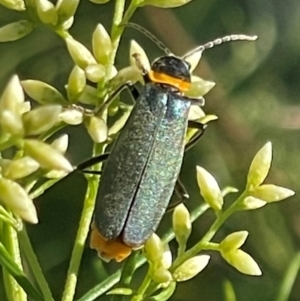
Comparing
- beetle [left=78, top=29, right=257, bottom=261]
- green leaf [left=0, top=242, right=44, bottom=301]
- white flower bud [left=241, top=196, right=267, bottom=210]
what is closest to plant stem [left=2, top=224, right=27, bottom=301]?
green leaf [left=0, top=242, right=44, bottom=301]

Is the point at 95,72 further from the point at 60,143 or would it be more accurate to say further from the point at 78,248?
the point at 78,248

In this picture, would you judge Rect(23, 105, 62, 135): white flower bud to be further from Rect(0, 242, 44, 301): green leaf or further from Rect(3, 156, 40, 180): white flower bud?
Rect(0, 242, 44, 301): green leaf

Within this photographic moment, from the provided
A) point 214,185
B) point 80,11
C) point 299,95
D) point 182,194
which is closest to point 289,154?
point 299,95

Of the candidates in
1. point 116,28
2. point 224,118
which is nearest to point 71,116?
point 116,28

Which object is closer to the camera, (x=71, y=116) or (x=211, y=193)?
(x=71, y=116)

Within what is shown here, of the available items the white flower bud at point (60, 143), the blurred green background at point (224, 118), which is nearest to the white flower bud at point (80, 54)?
the white flower bud at point (60, 143)

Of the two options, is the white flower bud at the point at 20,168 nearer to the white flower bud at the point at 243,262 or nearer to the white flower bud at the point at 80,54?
the white flower bud at the point at 80,54
